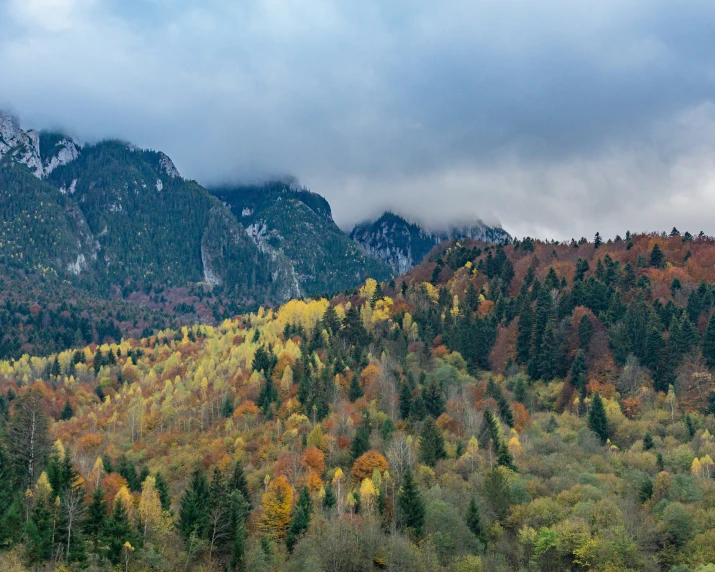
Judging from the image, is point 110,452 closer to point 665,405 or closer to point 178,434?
point 178,434

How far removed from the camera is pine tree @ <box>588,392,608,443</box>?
4675 inches

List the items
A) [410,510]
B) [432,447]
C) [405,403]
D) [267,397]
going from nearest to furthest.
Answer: [410,510] < [432,447] < [405,403] < [267,397]

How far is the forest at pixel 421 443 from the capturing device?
252ft

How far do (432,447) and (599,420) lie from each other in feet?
109

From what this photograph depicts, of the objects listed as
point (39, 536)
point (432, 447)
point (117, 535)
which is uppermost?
point (432, 447)

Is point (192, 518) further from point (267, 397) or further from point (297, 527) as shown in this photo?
point (267, 397)

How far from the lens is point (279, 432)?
125 meters

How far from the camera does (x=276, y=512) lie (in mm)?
88438

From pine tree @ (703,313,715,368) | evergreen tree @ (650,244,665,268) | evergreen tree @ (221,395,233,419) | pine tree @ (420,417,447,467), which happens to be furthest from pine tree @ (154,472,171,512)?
evergreen tree @ (650,244,665,268)

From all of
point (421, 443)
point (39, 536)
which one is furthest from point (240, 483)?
point (421, 443)

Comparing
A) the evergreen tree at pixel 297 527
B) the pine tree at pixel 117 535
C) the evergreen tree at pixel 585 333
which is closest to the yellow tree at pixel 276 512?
the evergreen tree at pixel 297 527

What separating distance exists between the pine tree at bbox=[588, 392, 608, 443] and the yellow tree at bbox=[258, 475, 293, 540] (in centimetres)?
5813

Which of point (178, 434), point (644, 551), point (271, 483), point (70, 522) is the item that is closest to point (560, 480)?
point (644, 551)

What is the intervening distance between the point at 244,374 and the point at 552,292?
81640mm
